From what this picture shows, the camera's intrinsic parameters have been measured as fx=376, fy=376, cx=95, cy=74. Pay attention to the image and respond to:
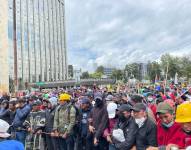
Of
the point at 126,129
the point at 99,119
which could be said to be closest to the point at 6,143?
the point at 126,129

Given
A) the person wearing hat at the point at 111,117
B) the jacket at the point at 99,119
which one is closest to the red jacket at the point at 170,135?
the person wearing hat at the point at 111,117

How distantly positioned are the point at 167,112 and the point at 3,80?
206ft

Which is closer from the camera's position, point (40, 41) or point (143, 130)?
point (143, 130)

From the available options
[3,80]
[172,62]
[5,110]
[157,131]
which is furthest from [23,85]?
[157,131]

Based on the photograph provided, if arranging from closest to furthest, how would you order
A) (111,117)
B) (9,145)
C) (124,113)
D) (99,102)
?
(9,145) → (124,113) → (111,117) → (99,102)

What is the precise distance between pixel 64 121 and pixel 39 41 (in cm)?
9752

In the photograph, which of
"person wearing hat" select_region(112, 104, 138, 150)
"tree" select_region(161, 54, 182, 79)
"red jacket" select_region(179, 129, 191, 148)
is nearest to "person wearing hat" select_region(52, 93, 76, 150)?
"person wearing hat" select_region(112, 104, 138, 150)

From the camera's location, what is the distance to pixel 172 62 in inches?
2847

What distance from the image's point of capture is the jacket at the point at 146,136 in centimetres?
555

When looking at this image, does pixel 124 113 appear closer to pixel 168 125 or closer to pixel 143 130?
pixel 143 130

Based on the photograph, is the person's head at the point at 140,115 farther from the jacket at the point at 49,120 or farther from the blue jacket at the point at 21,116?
the blue jacket at the point at 21,116

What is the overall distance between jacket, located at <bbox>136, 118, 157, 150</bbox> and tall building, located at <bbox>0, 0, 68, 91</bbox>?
249 ft

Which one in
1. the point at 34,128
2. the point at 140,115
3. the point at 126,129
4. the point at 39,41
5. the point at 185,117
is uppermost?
the point at 39,41

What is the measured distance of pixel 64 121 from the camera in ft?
31.7
